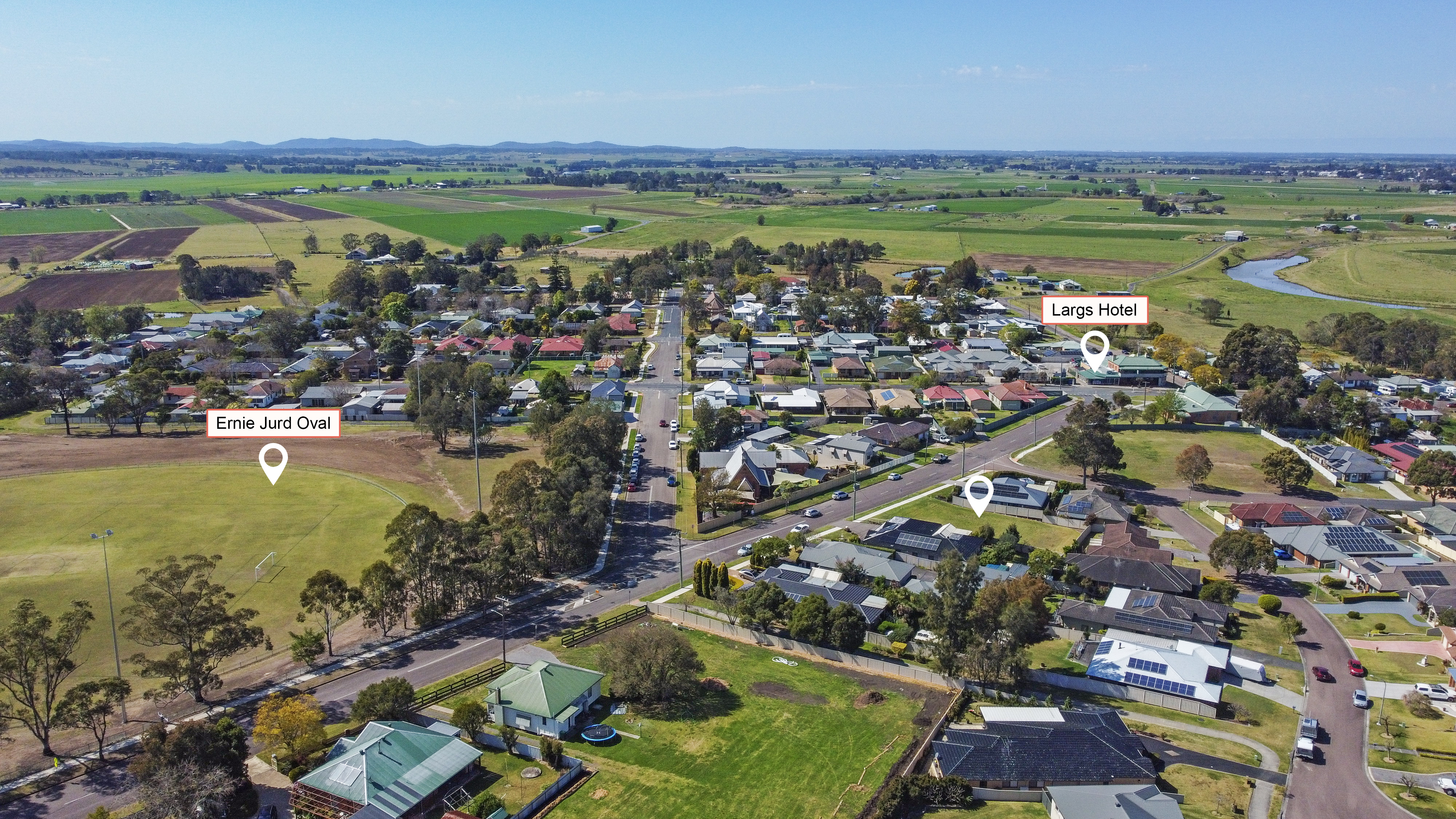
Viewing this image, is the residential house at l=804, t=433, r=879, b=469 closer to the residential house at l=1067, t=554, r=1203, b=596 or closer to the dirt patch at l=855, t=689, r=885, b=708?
the residential house at l=1067, t=554, r=1203, b=596

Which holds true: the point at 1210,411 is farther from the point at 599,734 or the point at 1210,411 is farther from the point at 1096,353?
the point at 599,734

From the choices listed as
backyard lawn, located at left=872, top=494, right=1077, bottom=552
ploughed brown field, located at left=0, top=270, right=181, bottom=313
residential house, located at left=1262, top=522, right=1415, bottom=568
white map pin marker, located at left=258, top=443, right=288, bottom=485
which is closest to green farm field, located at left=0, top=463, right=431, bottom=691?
white map pin marker, located at left=258, top=443, right=288, bottom=485

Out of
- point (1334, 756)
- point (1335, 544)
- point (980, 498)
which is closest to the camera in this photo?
point (1334, 756)

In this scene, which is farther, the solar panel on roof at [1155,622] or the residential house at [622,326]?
the residential house at [622,326]

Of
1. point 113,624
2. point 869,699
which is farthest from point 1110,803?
point 113,624

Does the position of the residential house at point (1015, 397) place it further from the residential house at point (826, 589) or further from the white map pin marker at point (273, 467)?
the white map pin marker at point (273, 467)

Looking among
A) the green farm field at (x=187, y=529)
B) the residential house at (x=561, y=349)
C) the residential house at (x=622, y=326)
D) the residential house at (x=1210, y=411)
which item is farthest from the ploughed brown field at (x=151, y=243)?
the residential house at (x=1210, y=411)

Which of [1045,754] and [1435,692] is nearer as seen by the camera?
[1045,754]

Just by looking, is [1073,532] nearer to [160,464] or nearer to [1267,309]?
[160,464]

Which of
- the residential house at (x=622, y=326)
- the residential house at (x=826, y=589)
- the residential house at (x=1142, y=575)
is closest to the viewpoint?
the residential house at (x=826, y=589)
